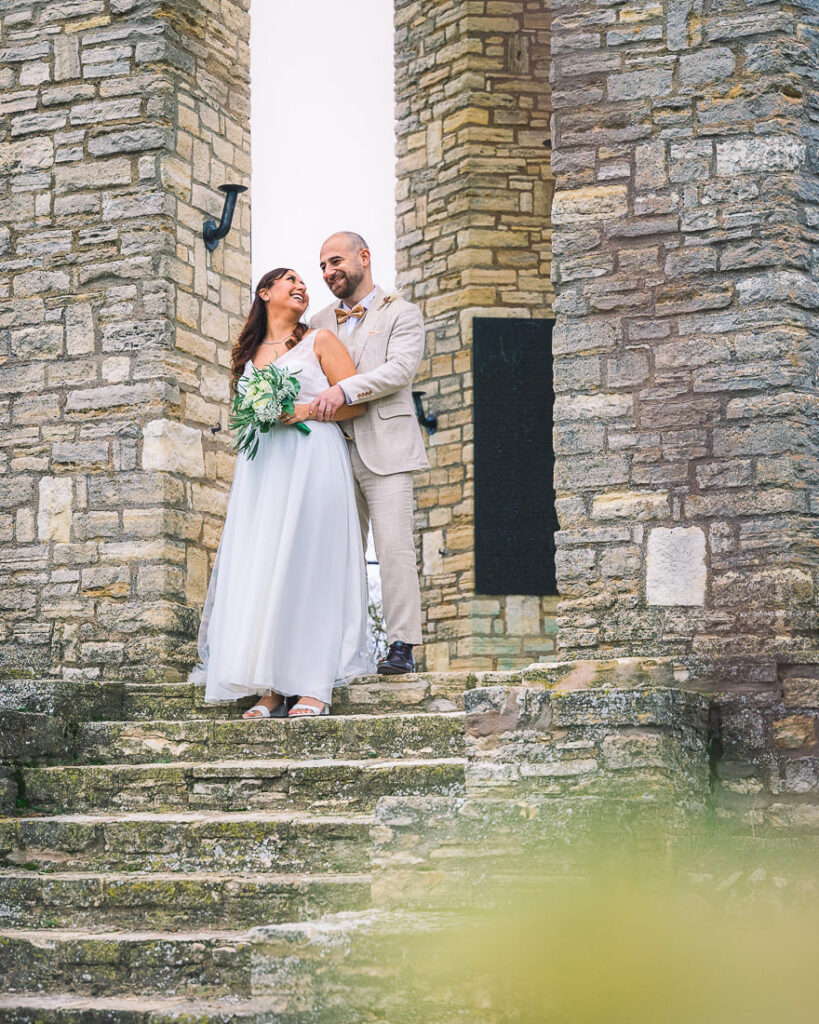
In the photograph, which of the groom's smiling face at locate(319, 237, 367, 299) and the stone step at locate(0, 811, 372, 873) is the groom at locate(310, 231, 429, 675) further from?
the stone step at locate(0, 811, 372, 873)

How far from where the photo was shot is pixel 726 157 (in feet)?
18.4

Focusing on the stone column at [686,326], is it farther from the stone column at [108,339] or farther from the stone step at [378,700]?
the stone column at [108,339]

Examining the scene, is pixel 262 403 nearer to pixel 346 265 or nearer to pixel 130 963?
pixel 346 265

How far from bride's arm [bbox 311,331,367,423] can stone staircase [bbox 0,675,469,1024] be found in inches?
44.2

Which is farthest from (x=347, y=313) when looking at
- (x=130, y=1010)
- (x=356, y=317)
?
(x=130, y=1010)

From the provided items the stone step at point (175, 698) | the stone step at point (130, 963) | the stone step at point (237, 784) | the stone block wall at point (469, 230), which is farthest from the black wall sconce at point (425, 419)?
the stone step at point (130, 963)

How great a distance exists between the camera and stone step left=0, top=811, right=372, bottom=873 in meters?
4.94

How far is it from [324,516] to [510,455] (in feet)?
14.0

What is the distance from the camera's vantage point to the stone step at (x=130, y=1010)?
13.6 feet

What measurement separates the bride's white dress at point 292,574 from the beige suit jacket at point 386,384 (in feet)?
0.45

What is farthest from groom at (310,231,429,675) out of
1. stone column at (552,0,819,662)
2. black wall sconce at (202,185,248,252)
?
black wall sconce at (202,185,248,252)

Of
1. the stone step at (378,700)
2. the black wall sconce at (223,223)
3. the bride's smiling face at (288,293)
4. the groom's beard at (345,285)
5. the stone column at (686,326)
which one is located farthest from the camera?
the black wall sconce at (223,223)

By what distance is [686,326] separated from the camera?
5.56 m

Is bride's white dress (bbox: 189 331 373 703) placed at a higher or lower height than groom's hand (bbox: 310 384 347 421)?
lower
